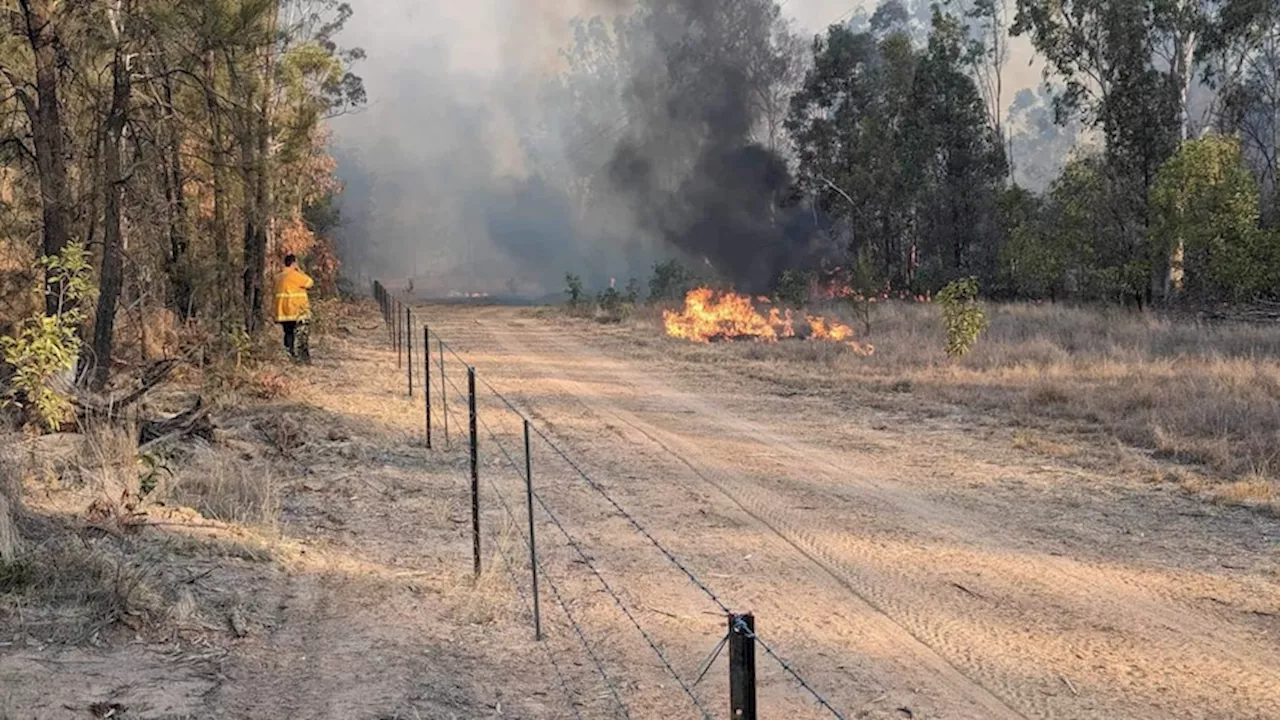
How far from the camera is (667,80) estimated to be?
56.8 meters

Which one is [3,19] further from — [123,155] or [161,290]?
[161,290]

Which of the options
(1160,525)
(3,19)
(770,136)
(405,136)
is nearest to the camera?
(1160,525)

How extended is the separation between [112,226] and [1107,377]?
43.5ft

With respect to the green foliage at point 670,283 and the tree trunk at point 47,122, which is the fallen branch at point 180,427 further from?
the green foliage at point 670,283

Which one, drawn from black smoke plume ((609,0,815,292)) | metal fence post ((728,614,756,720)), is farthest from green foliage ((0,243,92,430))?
black smoke plume ((609,0,815,292))

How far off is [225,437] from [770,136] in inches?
1757

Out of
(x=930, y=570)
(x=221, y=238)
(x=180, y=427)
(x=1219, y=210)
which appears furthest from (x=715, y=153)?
(x=930, y=570)

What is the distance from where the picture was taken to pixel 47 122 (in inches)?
335

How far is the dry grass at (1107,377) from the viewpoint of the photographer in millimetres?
9805

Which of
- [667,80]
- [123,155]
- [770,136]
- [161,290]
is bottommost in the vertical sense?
[161,290]

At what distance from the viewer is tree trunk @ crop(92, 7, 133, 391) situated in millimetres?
9430

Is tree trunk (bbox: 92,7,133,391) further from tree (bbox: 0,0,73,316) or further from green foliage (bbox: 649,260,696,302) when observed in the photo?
green foliage (bbox: 649,260,696,302)

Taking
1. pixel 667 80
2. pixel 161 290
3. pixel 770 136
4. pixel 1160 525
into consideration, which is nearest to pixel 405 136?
pixel 667 80

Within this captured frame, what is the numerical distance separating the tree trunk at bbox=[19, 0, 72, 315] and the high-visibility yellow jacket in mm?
6508
